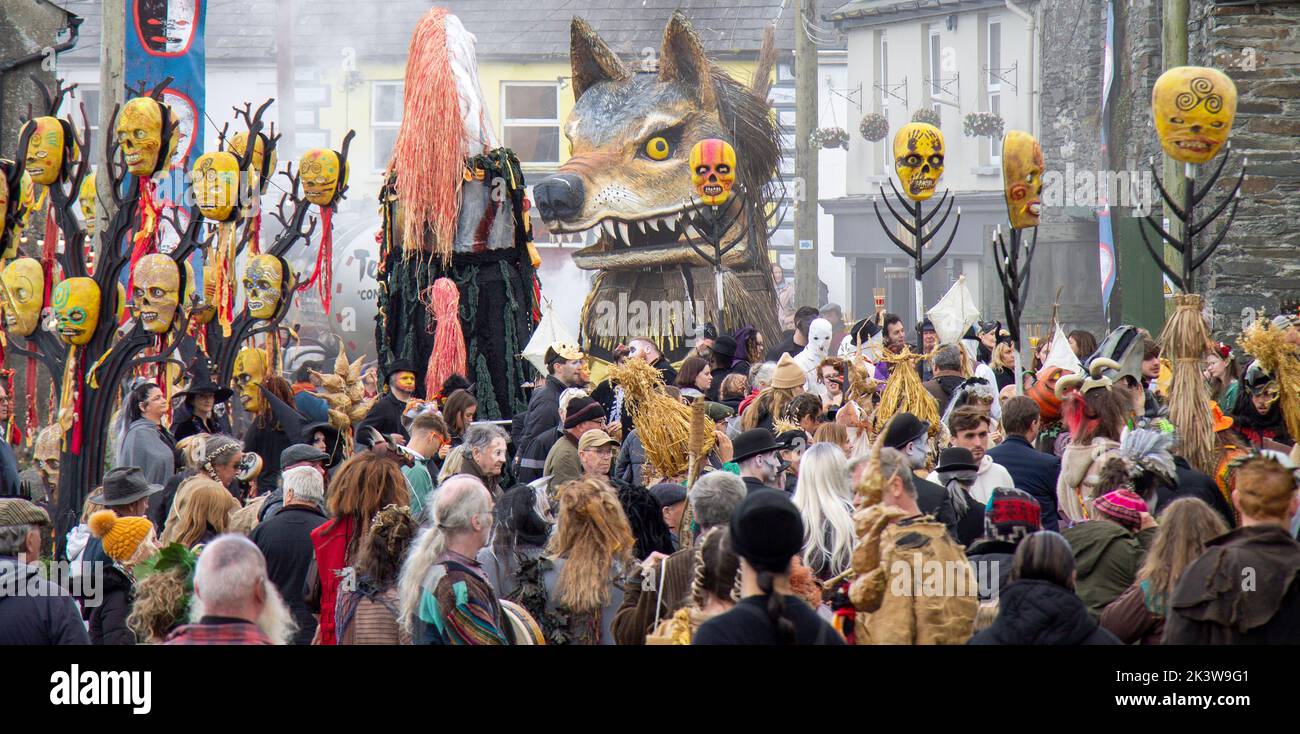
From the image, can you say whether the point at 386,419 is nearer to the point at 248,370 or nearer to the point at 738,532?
the point at 248,370

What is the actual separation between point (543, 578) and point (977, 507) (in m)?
1.82

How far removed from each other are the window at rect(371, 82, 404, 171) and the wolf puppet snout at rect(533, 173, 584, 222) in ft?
32.2

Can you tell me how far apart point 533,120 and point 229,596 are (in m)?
22.0

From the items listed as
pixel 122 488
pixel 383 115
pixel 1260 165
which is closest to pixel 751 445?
pixel 122 488

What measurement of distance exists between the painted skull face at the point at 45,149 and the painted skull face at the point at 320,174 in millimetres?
2180

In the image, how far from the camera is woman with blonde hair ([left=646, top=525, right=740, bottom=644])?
419 cm

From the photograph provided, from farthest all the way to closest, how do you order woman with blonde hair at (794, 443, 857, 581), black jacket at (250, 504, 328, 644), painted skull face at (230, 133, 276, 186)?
1. painted skull face at (230, 133, 276, 186)
2. black jacket at (250, 504, 328, 644)
3. woman with blonde hair at (794, 443, 857, 581)

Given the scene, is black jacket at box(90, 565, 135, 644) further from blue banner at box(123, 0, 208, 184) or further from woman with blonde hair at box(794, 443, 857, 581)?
blue banner at box(123, 0, 208, 184)

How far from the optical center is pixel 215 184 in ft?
36.7

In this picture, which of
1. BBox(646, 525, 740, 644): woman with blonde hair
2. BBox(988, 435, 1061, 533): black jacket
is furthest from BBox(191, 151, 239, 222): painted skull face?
BBox(646, 525, 740, 644): woman with blonde hair

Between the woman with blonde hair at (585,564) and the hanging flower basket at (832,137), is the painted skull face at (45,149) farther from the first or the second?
the hanging flower basket at (832,137)

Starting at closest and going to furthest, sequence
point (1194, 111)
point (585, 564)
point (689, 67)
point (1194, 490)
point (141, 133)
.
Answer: point (585, 564)
point (1194, 490)
point (1194, 111)
point (141, 133)
point (689, 67)

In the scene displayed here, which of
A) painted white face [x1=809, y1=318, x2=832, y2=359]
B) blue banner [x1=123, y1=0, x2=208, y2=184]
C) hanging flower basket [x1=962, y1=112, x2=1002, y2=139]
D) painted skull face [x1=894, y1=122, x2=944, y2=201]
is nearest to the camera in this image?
painted white face [x1=809, y1=318, x2=832, y2=359]

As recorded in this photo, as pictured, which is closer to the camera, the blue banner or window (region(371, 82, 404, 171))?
the blue banner
